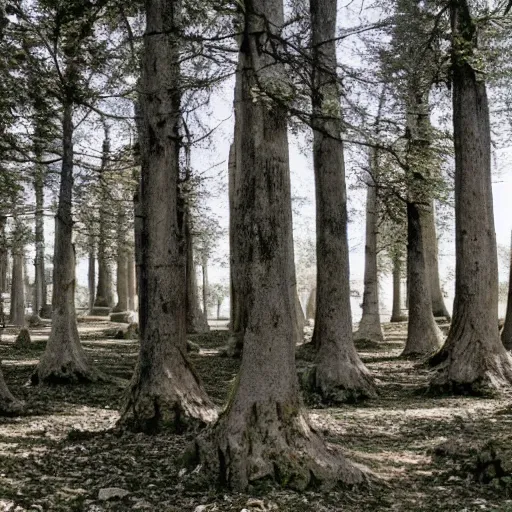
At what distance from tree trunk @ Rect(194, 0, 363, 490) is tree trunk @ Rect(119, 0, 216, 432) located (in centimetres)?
202

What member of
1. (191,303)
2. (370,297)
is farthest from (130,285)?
(370,297)

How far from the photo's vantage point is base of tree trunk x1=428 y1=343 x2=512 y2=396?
9703mm

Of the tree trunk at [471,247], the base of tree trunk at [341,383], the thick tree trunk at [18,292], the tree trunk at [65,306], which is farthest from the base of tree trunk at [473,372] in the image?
the thick tree trunk at [18,292]

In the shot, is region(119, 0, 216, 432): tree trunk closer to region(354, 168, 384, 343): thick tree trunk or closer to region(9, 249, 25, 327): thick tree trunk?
region(354, 168, 384, 343): thick tree trunk

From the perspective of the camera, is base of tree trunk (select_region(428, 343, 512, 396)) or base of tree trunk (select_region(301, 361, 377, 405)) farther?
base of tree trunk (select_region(428, 343, 512, 396))

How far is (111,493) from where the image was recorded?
4934mm

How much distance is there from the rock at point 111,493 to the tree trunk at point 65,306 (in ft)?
21.0

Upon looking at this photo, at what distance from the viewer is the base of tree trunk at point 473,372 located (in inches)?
382

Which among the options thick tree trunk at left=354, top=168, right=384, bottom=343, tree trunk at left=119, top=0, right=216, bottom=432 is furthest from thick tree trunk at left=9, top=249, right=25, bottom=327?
tree trunk at left=119, top=0, right=216, bottom=432

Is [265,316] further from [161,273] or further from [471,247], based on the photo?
[471,247]

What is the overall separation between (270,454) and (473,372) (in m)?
5.91

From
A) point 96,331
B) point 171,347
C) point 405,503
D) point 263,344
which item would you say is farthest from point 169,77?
point 96,331

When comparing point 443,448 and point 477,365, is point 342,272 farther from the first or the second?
point 443,448

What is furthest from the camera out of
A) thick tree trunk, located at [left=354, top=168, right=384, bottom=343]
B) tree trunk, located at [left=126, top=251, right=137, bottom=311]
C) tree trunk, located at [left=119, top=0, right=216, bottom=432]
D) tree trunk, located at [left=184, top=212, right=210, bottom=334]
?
tree trunk, located at [left=126, top=251, right=137, bottom=311]
